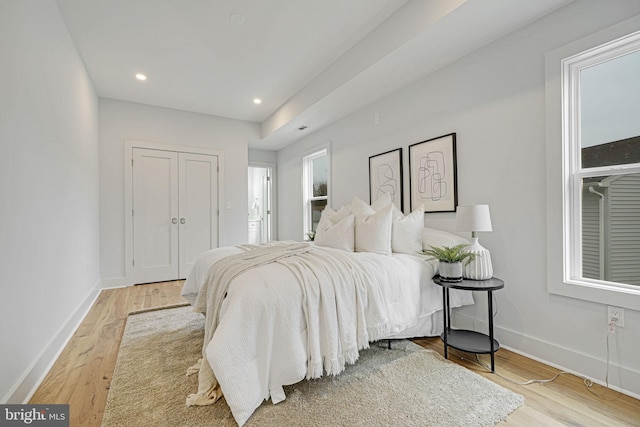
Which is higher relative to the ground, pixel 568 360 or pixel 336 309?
pixel 336 309

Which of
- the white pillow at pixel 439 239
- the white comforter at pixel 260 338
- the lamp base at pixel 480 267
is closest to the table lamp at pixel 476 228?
the lamp base at pixel 480 267

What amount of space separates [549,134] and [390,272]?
1.47 m

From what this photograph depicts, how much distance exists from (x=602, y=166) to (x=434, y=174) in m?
1.23

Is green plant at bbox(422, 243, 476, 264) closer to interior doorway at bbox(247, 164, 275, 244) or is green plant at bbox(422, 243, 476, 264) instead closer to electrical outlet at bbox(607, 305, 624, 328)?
electrical outlet at bbox(607, 305, 624, 328)

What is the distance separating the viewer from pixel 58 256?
7.53ft

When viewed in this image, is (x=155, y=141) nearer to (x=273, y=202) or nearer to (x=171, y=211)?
(x=171, y=211)

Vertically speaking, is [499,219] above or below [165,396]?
above

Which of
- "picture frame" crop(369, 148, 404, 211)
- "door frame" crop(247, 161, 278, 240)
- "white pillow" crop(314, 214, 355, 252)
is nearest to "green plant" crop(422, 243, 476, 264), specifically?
"white pillow" crop(314, 214, 355, 252)

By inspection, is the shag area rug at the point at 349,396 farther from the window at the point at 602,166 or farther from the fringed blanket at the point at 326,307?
the window at the point at 602,166

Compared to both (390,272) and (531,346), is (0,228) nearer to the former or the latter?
(390,272)

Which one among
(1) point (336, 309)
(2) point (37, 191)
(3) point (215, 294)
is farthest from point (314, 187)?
(2) point (37, 191)

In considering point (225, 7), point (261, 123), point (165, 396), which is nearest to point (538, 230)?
point (165, 396)

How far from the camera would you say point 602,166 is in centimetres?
185

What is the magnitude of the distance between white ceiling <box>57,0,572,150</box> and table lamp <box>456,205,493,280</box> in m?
1.39
